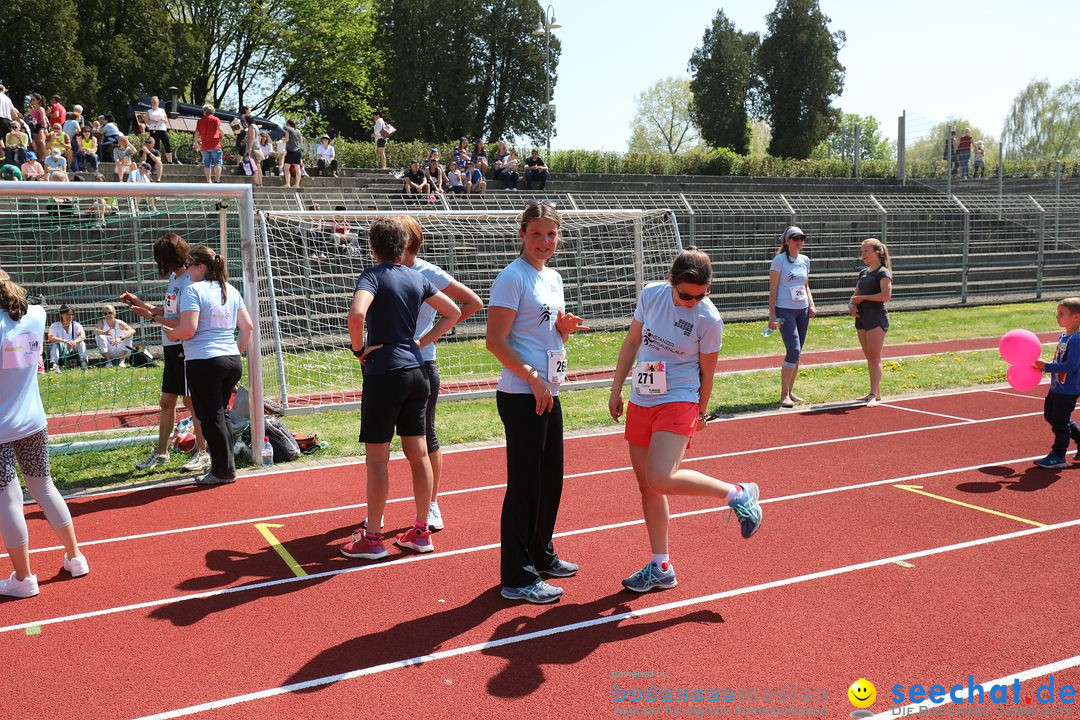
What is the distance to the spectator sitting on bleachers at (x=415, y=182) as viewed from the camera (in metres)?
22.3

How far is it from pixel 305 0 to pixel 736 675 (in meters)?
50.3

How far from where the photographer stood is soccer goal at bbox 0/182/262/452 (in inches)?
326

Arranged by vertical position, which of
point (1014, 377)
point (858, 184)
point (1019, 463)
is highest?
point (858, 184)

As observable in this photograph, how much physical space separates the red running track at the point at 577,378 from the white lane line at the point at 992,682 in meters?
8.66

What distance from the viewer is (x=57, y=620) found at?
4863 mm

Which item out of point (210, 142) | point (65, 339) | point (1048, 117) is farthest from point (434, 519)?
point (1048, 117)

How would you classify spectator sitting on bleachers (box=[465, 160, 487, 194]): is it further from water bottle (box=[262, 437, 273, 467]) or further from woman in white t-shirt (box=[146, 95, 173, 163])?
water bottle (box=[262, 437, 273, 467])

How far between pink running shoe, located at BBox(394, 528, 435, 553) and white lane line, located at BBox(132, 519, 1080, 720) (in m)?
1.45

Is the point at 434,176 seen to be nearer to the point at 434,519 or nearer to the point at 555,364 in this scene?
the point at 434,519

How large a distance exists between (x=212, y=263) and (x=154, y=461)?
7.12 feet

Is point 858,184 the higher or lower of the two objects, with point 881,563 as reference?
higher

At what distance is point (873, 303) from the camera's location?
1095cm

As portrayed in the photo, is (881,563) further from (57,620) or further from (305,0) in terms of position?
(305,0)

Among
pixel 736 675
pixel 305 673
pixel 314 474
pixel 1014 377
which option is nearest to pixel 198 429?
pixel 314 474
